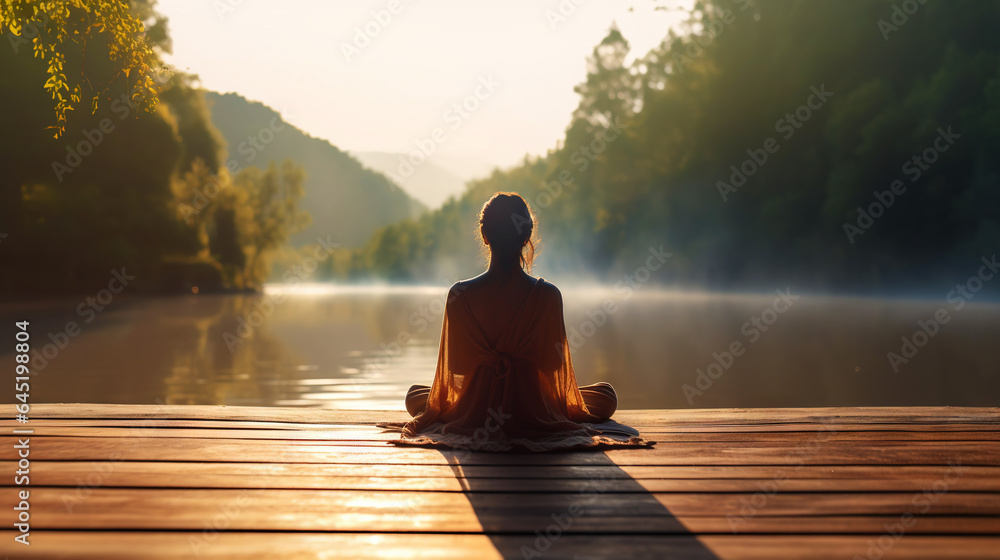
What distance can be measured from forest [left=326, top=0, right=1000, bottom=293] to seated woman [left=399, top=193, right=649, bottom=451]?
3031cm

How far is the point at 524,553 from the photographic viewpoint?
2.26m

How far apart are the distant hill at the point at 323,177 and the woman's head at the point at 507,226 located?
140938 mm

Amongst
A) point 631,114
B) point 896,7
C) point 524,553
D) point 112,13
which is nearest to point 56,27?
point 112,13

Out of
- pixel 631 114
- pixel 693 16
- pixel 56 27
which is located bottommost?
pixel 56 27

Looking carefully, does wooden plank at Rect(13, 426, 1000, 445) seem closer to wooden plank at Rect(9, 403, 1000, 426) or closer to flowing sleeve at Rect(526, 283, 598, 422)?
wooden plank at Rect(9, 403, 1000, 426)

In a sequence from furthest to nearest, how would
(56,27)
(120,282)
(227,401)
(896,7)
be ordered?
1. (896,7)
2. (120,282)
3. (227,401)
4. (56,27)

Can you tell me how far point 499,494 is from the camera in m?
2.82

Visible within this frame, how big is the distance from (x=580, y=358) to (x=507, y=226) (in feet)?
35.3

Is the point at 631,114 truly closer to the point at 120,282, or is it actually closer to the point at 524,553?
the point at 120,282

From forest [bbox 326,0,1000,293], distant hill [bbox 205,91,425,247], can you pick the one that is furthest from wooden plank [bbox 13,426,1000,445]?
distant hill [bbox 205,91,425,247]

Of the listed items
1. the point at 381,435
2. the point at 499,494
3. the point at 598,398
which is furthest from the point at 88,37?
the point at 499,494

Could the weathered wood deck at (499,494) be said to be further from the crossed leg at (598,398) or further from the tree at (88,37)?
the tree at (88,37)

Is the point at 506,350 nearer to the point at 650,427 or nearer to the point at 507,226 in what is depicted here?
the point at 507,226

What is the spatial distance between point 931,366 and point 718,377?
13.3ft
